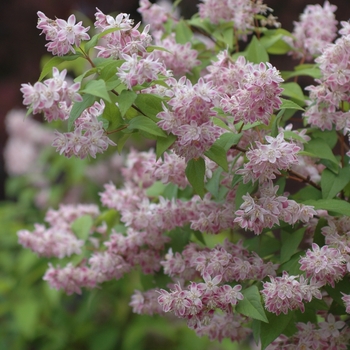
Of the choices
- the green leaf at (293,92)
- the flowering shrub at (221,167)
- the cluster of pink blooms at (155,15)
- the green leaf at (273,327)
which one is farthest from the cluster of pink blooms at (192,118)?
the cluster of pink blooms at (155,15)

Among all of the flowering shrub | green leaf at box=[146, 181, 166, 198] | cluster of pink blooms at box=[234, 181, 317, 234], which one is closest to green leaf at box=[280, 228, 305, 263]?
the flowering shrub

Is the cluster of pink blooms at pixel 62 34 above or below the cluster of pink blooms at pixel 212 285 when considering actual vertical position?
above

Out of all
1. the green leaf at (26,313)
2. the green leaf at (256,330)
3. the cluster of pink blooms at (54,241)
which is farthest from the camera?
the green leaf at (26,313)

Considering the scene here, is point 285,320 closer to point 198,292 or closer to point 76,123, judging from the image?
point 198,292

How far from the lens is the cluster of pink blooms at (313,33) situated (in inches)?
62.7

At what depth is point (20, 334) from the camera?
2.93 m

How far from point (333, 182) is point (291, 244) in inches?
6.5

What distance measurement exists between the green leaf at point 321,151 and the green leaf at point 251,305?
337 millimetres

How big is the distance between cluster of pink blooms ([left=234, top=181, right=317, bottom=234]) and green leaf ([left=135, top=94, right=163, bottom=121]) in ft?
0.78

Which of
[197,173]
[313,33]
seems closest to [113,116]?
[197,173]

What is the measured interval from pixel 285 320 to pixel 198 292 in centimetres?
19

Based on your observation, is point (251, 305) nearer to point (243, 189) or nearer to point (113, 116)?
point (243, 189)

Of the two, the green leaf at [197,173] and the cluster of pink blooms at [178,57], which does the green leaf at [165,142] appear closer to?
the green leaf at [197,173]

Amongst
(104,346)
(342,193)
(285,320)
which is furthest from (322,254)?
(104,346)
